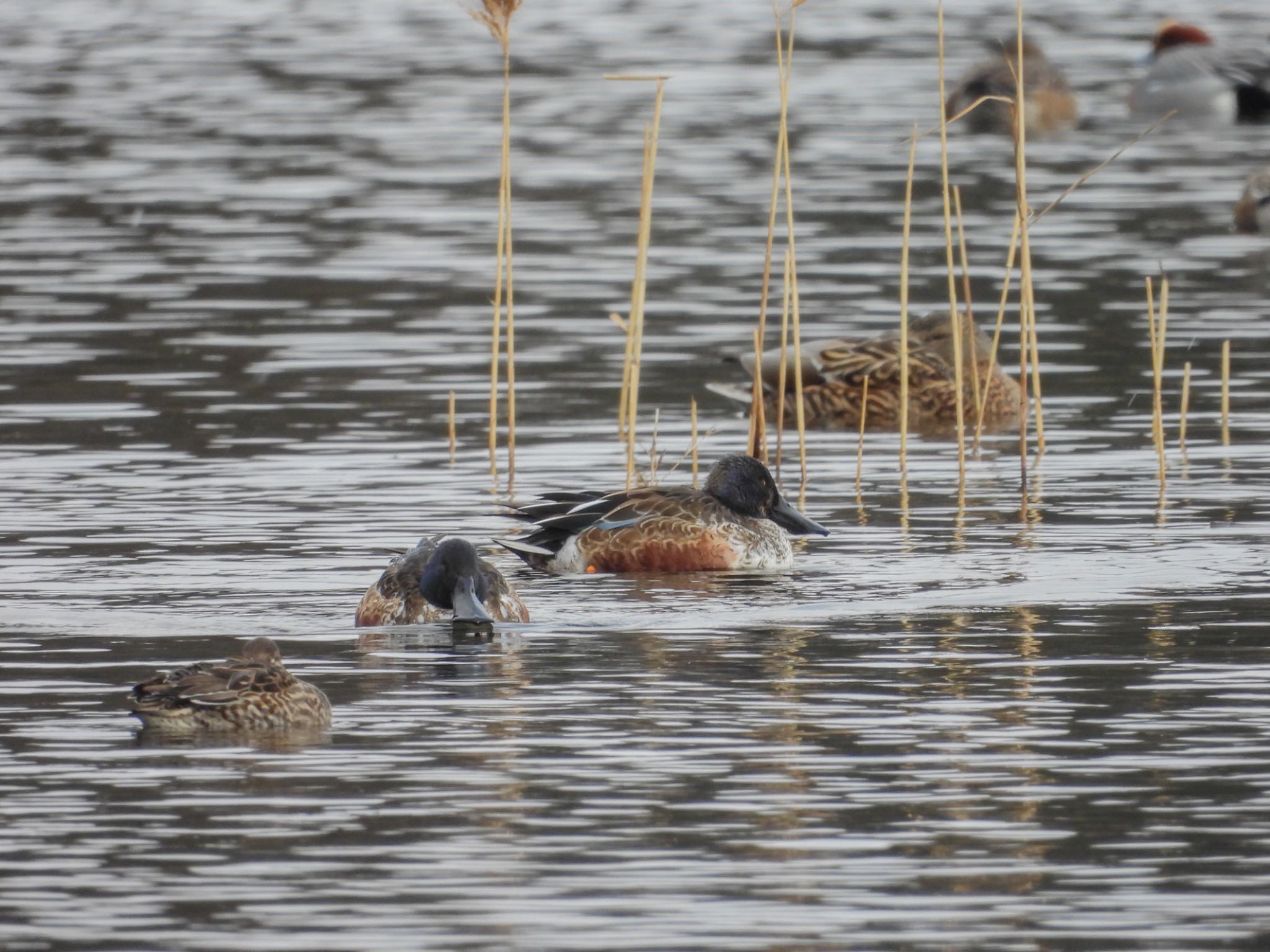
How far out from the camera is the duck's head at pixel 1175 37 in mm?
36906

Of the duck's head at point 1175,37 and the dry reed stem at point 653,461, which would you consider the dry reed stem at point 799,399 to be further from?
the duck's head at point 1175,37

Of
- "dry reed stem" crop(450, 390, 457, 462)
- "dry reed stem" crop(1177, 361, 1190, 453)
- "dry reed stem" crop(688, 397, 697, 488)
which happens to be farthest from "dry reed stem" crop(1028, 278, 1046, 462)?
"dry reed stem" crop(450, 390, 457, 462)

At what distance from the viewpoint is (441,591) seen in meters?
11.5

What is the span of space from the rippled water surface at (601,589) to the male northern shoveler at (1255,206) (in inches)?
13.4

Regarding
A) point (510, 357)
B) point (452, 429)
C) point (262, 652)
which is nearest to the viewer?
point (262, 652)

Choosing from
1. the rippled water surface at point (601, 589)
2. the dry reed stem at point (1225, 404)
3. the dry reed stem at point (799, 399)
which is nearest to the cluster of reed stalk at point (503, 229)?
the rippled water surface at point (601, 589)

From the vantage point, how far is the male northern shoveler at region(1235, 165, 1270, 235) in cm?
2500

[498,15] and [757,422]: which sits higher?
[498,15]

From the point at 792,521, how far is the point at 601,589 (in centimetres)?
113

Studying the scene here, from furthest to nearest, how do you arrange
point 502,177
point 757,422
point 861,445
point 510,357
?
point 861,445, point 757,422, point 510,357, point 502,177

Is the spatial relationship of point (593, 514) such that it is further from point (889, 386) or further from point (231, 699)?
point (889, 386)

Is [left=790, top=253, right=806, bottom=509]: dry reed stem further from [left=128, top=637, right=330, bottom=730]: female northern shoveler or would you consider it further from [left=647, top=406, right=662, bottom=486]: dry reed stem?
[left=128, top=637, right=330, bottom=730]: female northern shoveler

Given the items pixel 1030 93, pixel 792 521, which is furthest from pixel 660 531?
pixel 1030 93

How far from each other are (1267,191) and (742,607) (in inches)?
553
